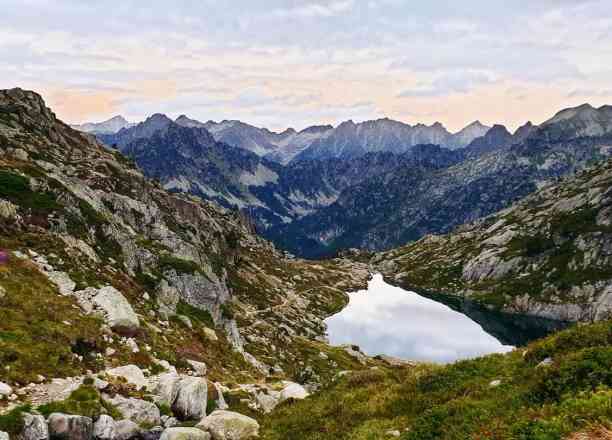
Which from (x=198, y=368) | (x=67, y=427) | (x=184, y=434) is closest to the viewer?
(x=67, y=427)

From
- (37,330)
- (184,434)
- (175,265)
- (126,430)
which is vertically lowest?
(126,430)

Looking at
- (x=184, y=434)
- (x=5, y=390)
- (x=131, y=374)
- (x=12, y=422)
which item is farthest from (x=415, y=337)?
(x=12, y=422)

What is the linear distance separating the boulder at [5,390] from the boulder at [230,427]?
27.2 ft

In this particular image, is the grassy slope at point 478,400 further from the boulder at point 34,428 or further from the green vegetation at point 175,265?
the green vegetation at point 175,265

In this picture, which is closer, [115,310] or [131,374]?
[131,374]

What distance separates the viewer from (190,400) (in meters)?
24.7

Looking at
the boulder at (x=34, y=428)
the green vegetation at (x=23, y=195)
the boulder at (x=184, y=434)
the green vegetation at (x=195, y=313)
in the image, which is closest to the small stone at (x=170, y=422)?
the boulder at (x=184, y=434)

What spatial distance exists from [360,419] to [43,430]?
12.4 meters

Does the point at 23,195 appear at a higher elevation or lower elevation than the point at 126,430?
higher

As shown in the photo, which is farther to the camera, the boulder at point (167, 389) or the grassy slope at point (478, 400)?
the boulder at point (167, 389)

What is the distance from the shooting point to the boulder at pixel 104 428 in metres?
20.1

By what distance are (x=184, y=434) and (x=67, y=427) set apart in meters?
4.65

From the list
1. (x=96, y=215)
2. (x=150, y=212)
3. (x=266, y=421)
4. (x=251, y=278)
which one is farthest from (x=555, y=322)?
(x=266, y=421)

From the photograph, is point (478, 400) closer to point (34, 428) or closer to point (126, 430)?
point (126, 430)
